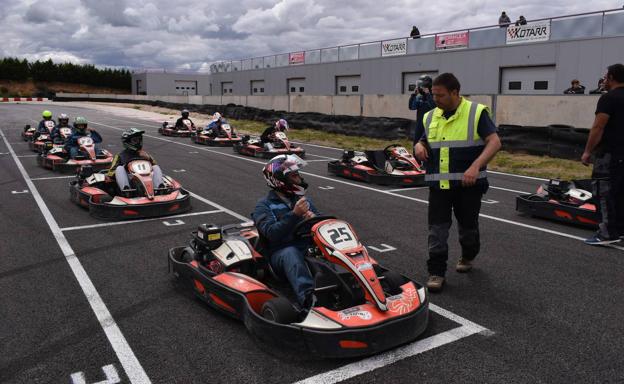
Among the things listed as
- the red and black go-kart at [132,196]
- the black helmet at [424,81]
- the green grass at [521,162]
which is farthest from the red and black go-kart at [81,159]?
the green grass at [521,162]

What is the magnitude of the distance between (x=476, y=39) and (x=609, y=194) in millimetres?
19911

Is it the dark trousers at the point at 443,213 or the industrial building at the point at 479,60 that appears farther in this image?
the industrial building at the point at 479,60

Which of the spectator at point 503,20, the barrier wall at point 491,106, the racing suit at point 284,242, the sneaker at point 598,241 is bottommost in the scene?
the sneaker at point 598,241

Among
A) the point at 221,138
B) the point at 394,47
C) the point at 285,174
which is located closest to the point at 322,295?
the point at 285,174

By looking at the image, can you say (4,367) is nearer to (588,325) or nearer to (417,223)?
(588,325)

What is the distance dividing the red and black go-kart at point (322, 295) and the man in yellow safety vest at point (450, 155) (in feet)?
2.62

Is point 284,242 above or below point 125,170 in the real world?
below

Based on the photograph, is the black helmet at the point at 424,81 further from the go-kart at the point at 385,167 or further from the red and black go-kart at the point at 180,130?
the red and black go-kart at the point at 180,130

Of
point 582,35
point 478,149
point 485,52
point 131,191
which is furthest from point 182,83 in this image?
point 478,149

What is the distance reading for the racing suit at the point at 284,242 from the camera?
400 cm

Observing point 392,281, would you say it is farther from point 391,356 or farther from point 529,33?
point 529,33

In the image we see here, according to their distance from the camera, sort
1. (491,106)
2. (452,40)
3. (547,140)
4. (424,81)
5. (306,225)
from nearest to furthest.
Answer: (306,225)
(424,81)
(547,140)
(491,106)
(452,40)

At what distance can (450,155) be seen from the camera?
15.3ft

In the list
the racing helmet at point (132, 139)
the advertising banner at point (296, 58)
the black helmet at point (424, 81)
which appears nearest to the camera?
the racing helmet at point (132, 139)
